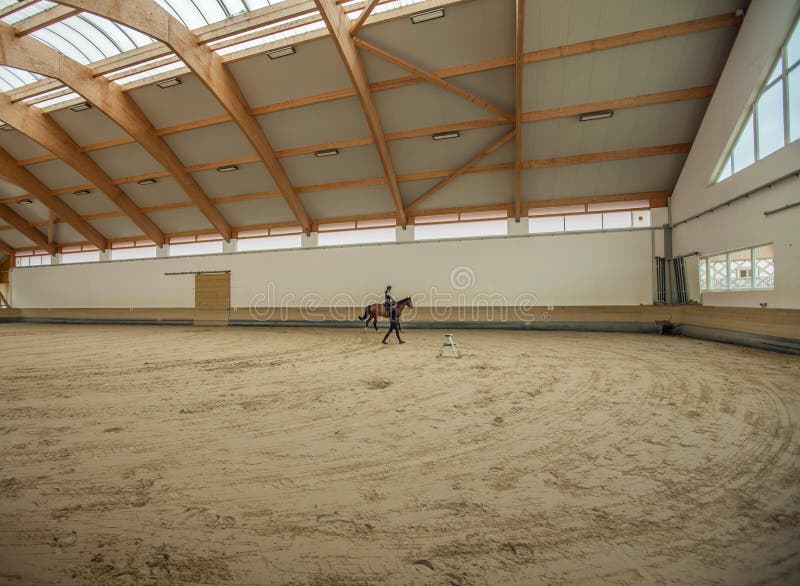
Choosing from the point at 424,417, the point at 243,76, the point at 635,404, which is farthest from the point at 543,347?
the point at 243,76

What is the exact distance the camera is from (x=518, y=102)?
1091cm

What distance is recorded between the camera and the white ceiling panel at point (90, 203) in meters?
17.9

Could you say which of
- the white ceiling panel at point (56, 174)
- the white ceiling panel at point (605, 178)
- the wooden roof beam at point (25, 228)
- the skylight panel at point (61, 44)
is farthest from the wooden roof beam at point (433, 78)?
the wooden roof beam at point (25, 228)

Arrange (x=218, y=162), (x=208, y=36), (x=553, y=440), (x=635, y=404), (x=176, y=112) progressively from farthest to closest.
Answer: (x=218, y=162)
(x=176, y=112)
(x=208, y=36)
(x=635, y=404)
(x=553, y=440)

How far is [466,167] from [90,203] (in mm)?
20176

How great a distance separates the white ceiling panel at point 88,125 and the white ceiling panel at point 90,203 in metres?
3.62

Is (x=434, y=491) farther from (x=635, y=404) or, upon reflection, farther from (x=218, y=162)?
(x=218, y=162)

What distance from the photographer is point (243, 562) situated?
172cm

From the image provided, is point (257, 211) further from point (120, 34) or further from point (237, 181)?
point (120, 34)

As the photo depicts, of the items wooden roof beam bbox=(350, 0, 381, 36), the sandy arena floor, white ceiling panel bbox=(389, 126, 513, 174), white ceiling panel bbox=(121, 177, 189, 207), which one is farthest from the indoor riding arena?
wooden roof beam bbox=(350, 0, 381, 36)

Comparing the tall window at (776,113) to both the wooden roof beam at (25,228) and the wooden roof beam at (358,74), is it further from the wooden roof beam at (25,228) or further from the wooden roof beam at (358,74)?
the wooden roof beam at (25,228)

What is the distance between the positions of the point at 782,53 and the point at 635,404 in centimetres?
959

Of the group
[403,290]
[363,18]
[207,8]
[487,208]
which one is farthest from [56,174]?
[487,208]

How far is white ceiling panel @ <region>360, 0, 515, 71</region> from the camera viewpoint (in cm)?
977
